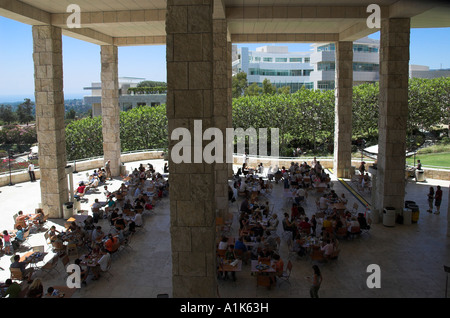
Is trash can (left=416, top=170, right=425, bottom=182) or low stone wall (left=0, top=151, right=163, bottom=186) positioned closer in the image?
trash can (left=416, top=170, right=425, bottom=182)

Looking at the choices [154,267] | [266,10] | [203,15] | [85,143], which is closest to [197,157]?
[203,15]

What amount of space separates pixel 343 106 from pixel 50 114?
16228 mm

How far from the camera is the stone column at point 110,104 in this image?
23409 mm

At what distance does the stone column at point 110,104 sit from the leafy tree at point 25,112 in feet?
171

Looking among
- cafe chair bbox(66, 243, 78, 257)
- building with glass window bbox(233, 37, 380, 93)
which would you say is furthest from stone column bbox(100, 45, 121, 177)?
building with glass window bbox(233, 37, 380, 93)

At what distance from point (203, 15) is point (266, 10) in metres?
9.06

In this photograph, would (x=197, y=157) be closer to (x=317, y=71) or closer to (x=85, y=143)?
(x=85, y=143)

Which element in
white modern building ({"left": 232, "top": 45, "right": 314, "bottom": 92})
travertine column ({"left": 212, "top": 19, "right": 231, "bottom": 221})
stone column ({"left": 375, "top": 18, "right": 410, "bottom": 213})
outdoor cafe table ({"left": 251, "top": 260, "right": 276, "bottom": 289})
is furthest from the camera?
white modern building ({"left": 232, "top": 45, "right": 314, "bottom": 92})

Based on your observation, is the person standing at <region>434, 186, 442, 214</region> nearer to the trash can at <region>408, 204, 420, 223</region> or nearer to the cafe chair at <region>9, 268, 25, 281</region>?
the trash can at <region>408, 204, 420, 223</region>

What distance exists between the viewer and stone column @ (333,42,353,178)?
72.3 ft

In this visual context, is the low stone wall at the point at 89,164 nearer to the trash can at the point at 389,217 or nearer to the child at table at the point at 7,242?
the child at table at the point at 7,242

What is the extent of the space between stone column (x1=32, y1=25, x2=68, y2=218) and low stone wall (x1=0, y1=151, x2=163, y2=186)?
24.4ft

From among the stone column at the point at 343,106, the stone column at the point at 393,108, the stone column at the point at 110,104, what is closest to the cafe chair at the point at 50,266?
the stone column at the point at 393,108

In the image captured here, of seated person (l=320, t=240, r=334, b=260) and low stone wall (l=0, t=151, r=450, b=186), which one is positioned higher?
low stone wall (l=0, t=151, r=450, b=186)
